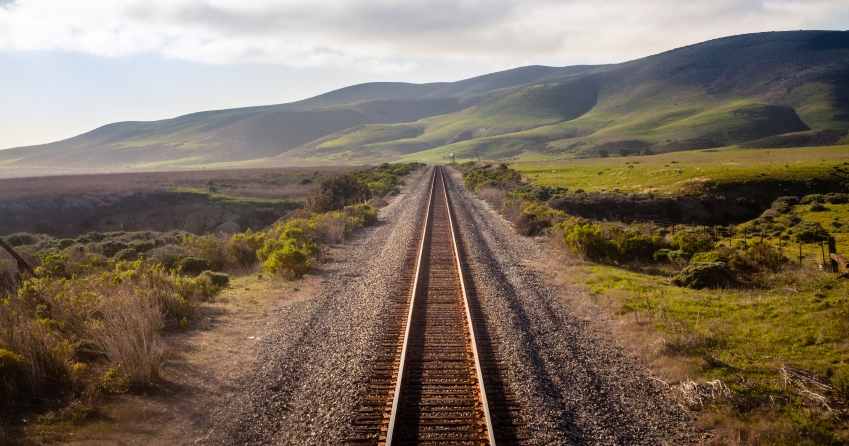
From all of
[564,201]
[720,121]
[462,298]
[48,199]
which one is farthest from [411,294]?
[720,121]

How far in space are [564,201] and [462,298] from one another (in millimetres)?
24491

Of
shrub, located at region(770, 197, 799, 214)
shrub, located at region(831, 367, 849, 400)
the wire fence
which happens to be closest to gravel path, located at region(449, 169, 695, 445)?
shrub, located at region(831, 367, 849, 400)

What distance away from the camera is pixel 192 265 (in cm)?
1619

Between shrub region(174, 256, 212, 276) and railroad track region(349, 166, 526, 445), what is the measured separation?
7744 millimetres

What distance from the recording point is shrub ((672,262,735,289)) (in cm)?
1289

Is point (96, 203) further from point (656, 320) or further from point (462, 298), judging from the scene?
point (656, 320)

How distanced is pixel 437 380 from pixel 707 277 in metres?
9.23

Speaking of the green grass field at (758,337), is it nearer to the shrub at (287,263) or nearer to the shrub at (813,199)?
the shrub at (287,263)

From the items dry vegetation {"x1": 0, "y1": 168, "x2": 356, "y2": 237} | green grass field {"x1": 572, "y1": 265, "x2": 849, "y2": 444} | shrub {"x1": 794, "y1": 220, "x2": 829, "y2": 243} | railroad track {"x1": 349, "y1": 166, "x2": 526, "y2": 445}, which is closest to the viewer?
railroad track {"x1": 349, "y1": 166, "x2": 526, "y2": 445}

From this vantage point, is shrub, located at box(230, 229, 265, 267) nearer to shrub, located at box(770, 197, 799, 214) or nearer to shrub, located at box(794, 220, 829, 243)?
shrub, located at box(794, 220, 829, 243)

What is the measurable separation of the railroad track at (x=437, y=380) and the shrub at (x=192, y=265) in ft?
25.4

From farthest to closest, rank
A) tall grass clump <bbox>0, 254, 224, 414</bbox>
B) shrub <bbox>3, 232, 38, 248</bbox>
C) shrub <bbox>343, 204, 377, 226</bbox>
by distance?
shrub <bbox>343, 204, 377, 226</bbox>, shrub <bbox>3, 232, 38, 248</bbox>, tall grass clump <bbox>0, 254, 224, 414</bbox>

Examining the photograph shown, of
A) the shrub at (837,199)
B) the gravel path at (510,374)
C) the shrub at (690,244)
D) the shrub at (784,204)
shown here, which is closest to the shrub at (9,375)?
the gravel path at (510,374)

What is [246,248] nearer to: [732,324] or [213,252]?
[213,252]
